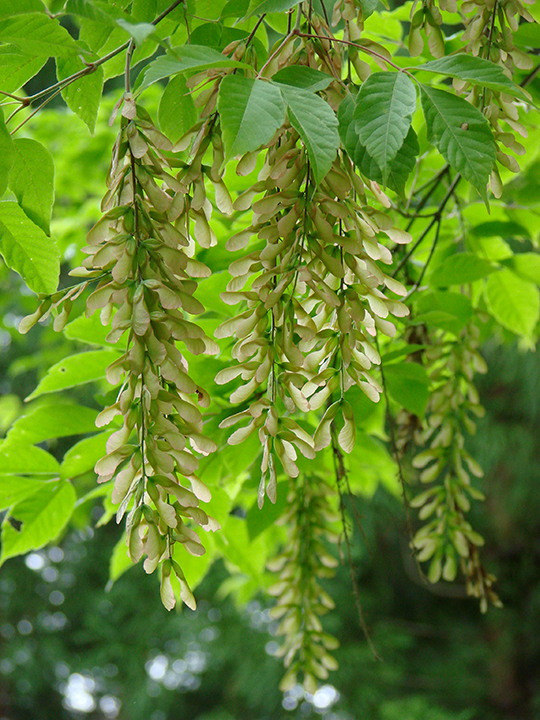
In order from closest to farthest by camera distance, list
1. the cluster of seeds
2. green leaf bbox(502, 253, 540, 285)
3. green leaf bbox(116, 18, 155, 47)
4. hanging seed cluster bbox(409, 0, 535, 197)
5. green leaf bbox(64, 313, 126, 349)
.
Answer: green leaf bbox(116, 18, 155, 47) < the cluster of seeds < hanging seed cluster bbox(409, 0, 535, 197) < green leaf bbox(64, 313, 126, 349) < green leaf bbox(502, 253, 540, 285)

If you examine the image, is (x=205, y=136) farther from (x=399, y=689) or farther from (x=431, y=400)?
(x=399, y=689)

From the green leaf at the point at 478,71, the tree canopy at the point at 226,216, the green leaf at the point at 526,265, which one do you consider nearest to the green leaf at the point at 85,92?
the tree canopy at the point at 226,216

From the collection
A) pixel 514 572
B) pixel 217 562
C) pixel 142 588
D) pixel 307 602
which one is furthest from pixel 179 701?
pixel 307 602

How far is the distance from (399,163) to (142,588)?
5.32m

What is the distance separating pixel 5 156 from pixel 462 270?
61 cm

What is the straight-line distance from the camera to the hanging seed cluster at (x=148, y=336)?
0.44m

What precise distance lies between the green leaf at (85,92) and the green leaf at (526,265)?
0.71 meters

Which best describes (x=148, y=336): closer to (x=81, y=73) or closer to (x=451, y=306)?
(x=81, y=73)

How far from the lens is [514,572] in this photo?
4.73 meters

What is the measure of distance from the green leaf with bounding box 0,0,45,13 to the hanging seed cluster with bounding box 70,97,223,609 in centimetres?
15

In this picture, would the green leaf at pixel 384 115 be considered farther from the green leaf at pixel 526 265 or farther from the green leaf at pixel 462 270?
the green leaf at pixel 526 265

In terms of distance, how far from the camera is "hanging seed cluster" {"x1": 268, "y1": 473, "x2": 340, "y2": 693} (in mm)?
984

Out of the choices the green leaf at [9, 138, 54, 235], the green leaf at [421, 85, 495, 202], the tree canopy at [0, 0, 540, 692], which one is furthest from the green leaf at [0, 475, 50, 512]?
the green leaf at [421, 85, 495, 202]

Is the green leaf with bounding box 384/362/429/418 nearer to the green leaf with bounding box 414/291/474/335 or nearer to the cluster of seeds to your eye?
the green leaf with bounding box 414/291/474/335
